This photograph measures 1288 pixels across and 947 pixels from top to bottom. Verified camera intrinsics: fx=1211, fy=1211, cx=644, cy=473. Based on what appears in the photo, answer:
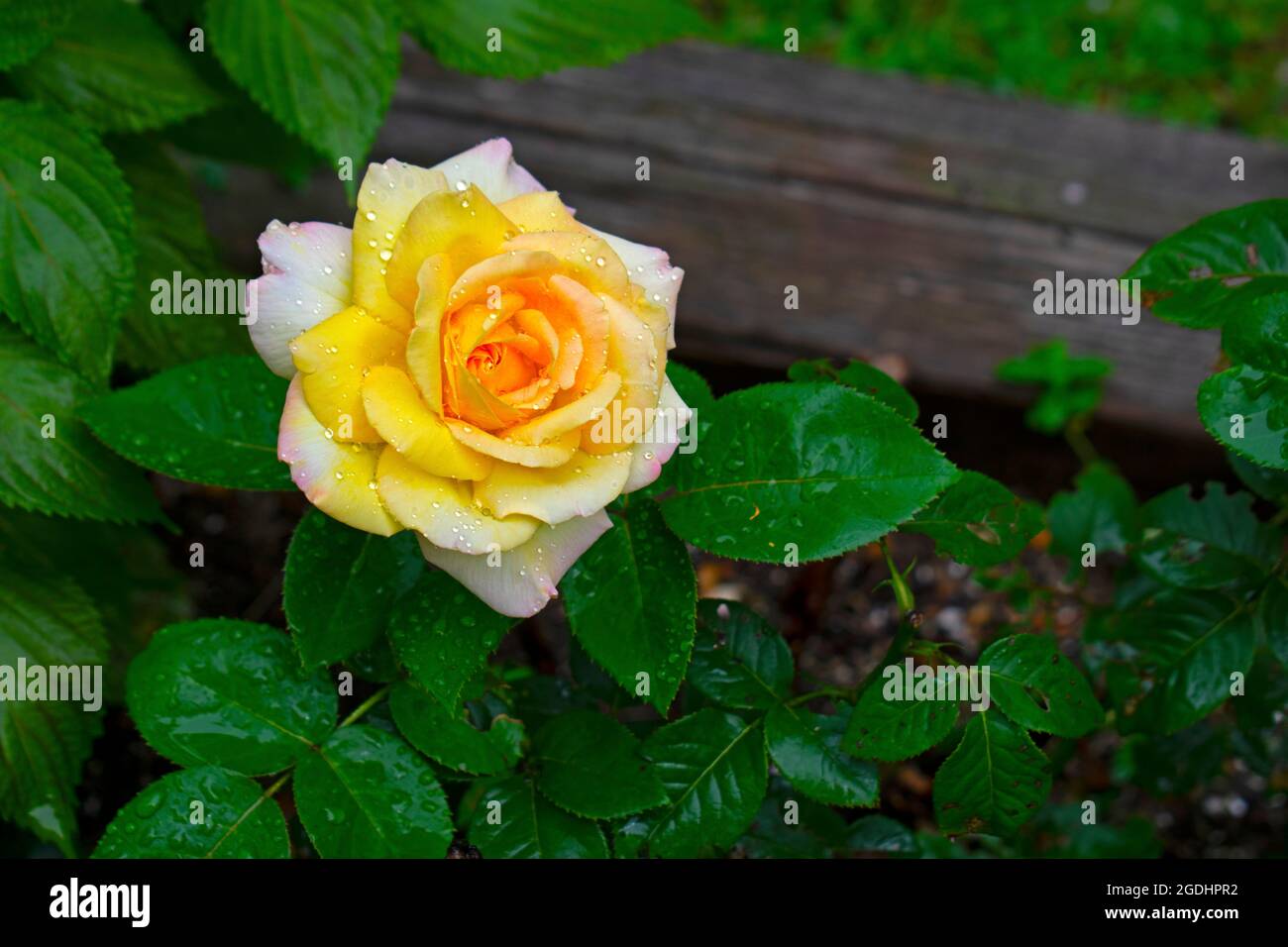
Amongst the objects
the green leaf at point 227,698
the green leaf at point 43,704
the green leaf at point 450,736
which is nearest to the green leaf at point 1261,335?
the green leaf at point 450,736

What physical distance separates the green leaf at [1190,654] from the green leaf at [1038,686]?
0.20m

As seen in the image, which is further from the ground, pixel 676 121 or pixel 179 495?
pixel 676 121

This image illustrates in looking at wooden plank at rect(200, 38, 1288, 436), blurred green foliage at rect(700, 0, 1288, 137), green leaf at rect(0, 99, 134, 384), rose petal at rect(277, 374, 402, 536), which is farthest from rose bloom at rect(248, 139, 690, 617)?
blurred green foliage at rect(700, 0, 1288, 137)

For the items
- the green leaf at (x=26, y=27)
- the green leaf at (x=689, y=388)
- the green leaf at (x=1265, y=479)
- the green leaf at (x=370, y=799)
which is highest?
the green leaf at (x=26, y=27)

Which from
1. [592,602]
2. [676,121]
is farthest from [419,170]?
[676,121]

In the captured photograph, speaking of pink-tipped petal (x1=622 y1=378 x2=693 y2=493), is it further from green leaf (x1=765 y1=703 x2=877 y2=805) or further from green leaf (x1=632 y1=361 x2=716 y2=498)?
green leaf (x1=765 y1=703 x2=877 y2=805)

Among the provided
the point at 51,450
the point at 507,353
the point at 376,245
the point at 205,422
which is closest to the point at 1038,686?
the point at 507,353

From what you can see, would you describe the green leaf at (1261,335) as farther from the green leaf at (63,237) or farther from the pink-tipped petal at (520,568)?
the green leaf at (63,237)

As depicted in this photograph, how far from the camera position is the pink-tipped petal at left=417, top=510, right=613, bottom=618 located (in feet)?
2.78

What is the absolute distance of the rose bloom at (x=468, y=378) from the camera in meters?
0.81
